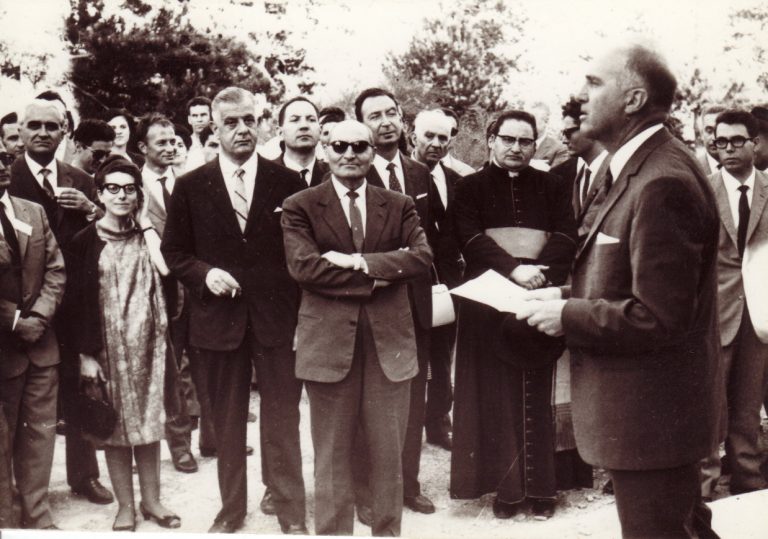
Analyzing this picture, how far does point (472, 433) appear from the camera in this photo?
420 cm

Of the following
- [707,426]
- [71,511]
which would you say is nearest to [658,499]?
[707,426]

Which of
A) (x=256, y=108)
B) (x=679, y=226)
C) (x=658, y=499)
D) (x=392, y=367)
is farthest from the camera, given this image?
(x=256, y=108)

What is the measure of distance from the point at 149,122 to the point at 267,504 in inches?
88.2

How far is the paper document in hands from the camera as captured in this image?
2773 millimetres

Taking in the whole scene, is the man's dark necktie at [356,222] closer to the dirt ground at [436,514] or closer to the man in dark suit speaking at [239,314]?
the man in dark suit speaking at [239,314]

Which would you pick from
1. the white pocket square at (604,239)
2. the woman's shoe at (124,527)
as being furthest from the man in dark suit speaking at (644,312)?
the woman's shoe at (124,527)

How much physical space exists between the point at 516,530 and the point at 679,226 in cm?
208

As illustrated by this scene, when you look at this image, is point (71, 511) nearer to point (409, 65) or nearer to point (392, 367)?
point (392, 367)

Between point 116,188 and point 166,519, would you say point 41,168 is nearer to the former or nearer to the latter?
point 116,188

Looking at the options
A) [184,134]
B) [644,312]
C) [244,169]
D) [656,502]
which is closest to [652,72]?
[644,312]

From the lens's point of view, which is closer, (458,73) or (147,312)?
(147,312)

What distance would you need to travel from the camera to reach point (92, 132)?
455 centimetres

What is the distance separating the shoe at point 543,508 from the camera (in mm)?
4023

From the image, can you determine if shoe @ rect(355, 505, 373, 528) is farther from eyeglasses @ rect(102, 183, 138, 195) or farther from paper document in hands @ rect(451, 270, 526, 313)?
eyeglasses @ rect(102, 183, 138, 195)
